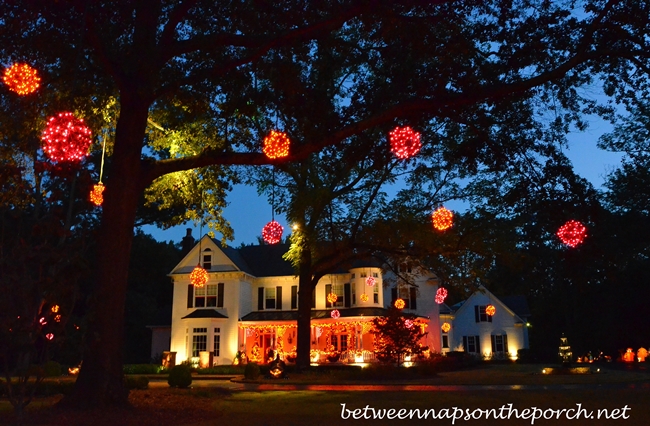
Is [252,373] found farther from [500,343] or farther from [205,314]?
[500,343]

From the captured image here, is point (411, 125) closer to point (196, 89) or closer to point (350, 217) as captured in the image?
point (196, 89)

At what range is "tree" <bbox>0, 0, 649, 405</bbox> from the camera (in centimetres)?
1200

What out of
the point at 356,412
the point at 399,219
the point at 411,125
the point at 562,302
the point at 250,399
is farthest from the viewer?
the point at 562,302

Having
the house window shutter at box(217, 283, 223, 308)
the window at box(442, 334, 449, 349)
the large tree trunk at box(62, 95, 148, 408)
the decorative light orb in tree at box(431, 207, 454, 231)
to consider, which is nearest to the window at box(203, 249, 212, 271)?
the house window shutter at box(217, 283, 223, 308)

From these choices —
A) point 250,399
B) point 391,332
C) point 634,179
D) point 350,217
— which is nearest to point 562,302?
point 634,179

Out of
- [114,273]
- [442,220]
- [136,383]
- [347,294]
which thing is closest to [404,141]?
[442,220]

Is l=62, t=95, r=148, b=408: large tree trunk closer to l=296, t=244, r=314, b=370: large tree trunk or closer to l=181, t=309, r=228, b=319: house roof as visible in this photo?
l=296, t=244, r=314, b=370: large tree trunk

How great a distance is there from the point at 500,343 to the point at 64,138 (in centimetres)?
4385

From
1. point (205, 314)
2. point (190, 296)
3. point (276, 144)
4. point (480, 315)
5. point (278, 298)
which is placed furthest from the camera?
point (480, 315)

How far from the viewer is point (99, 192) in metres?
14.3

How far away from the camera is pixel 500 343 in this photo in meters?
48.2

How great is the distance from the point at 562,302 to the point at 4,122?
47738 millimetres

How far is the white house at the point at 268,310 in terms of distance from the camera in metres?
38.0

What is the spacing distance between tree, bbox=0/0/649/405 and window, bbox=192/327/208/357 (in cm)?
2594
